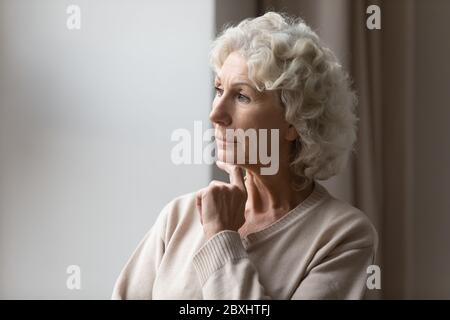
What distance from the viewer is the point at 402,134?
1473mm

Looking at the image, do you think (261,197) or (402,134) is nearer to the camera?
(261,197)

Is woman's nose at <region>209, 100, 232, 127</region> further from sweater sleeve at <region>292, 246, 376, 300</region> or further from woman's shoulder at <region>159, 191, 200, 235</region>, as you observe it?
sweater sleeve at <region>292, 246, 376, 300</region>

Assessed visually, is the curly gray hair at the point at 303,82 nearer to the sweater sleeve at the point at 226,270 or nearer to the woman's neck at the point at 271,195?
the woman's neck at the point at 271,195

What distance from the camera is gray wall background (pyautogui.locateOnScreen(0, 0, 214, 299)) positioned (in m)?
1.42

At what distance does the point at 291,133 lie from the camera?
3.99 ft

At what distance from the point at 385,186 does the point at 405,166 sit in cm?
7

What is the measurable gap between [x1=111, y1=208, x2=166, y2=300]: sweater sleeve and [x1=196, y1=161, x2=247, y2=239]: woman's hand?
0.13 m

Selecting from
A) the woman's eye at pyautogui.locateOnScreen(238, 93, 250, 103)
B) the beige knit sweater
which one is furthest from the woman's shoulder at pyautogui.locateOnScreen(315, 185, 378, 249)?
the woman's eye at pyautogui.locateOnScreen(238, 93, 250, 103)

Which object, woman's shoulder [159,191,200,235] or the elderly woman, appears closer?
the elderly woman

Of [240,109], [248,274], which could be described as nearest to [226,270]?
[248,274]

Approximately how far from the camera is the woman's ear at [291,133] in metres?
1.21

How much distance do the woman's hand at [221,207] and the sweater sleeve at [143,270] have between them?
0.43 ft

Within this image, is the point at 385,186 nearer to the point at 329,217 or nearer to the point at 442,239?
the point at 442,239

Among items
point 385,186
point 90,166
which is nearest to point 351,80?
point 385,186
